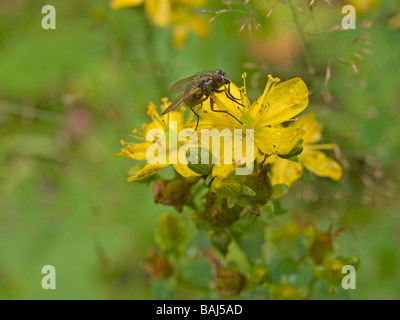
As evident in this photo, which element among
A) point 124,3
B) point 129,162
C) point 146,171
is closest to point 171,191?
point 146,171

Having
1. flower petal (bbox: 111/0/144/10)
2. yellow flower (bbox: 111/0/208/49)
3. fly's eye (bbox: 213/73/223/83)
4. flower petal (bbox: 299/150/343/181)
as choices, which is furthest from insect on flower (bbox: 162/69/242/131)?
yellow flower (bbox: 111/0/208/49)

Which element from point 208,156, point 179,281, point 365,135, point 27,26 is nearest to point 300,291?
point 179,281

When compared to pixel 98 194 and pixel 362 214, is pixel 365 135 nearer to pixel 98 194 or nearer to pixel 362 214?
pixel 362 214

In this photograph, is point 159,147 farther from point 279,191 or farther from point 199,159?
point 279,191

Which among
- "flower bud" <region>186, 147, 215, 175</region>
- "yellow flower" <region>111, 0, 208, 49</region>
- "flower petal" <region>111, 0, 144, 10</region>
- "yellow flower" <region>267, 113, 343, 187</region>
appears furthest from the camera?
"yellow flower" <region>111, 0, 208, 49</region>

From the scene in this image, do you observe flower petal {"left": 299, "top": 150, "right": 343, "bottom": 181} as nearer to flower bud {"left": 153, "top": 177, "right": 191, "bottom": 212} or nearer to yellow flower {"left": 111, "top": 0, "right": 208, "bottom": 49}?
flower bud {"left": 153, "top": 177, "right": 191, "bottom": 212}
